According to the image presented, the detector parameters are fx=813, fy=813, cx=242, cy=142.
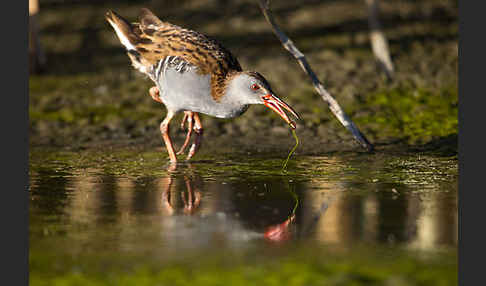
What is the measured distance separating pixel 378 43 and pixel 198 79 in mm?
7157

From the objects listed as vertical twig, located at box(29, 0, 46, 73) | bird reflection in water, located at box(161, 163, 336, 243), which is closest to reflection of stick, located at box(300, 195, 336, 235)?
bird reflection in water, located at box(161, 163, 336, 243)

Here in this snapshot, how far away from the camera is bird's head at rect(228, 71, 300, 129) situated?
10305 mm

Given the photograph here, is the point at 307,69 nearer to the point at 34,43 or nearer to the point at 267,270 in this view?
the point at 267,270

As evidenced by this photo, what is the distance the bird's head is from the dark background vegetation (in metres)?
1.81

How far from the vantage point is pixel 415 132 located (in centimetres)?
1296

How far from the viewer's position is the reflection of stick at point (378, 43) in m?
16.5

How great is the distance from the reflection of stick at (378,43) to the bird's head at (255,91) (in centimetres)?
656

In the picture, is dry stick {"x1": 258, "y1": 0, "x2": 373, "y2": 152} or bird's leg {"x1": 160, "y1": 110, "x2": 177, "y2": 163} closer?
bird's leg {"x1": 160, "y1": 110, "x2": 177, "y2": 163}

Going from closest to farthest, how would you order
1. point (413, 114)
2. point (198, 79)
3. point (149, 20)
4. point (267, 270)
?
point (267, 270) < point (198, 79) < point (149, 20) < point (413, 114)

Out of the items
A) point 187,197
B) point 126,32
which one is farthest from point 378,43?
point 187,197

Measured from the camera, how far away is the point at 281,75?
54.0 ft

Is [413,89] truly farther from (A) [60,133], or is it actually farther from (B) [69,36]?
(B) [69,36]

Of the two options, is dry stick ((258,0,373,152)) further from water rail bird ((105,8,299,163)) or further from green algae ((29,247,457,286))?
green algae ((29,247,457,286))

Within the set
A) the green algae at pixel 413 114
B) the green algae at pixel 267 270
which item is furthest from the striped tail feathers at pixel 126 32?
the green algae at pixel 267 270
